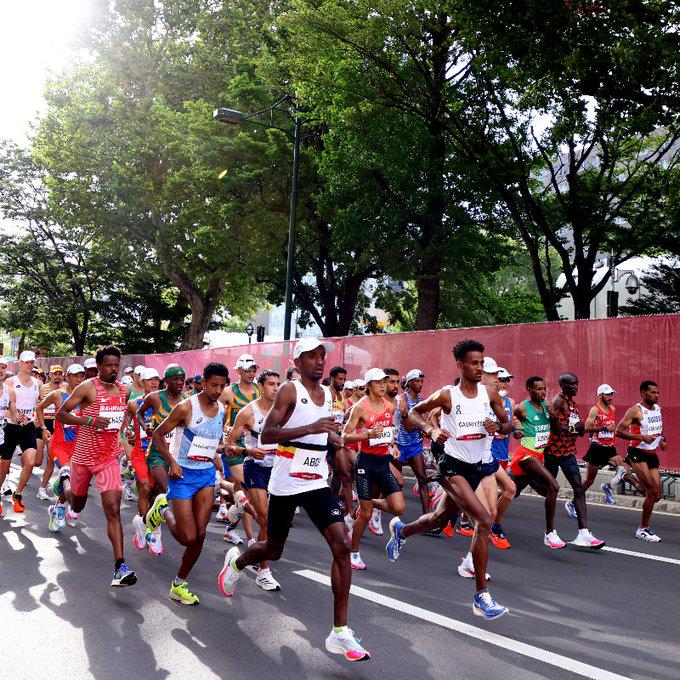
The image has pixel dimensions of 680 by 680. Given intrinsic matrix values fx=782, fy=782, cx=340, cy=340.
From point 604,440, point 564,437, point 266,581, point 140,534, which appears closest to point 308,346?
point 266,581

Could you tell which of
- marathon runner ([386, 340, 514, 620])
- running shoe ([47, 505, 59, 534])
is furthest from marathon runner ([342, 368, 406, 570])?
running shoe ([47, 505, 59, 534])

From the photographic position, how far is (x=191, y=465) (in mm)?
6164

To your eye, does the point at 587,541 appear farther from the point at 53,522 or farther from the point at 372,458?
the point at 53,522

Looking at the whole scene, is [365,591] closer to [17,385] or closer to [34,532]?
[34,532]

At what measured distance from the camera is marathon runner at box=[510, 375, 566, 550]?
28.1 feet

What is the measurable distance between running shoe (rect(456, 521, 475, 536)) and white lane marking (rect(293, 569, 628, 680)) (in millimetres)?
3117

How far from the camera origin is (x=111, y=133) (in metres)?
32.4

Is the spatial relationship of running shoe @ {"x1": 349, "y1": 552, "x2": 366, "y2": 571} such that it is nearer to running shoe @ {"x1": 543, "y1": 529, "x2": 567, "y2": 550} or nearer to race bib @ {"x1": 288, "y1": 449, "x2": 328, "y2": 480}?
running shoe @ {"x1": 543, "y1": 529, "x2": 567, "y2": 550}

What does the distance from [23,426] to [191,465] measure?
537 centimetres

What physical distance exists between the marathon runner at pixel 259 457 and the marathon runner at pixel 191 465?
688mm

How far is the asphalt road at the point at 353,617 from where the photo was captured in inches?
183

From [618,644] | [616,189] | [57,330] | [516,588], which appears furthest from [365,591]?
[57,330]

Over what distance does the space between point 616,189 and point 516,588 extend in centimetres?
1434

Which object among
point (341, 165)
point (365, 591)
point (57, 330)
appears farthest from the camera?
point (57, 330)
